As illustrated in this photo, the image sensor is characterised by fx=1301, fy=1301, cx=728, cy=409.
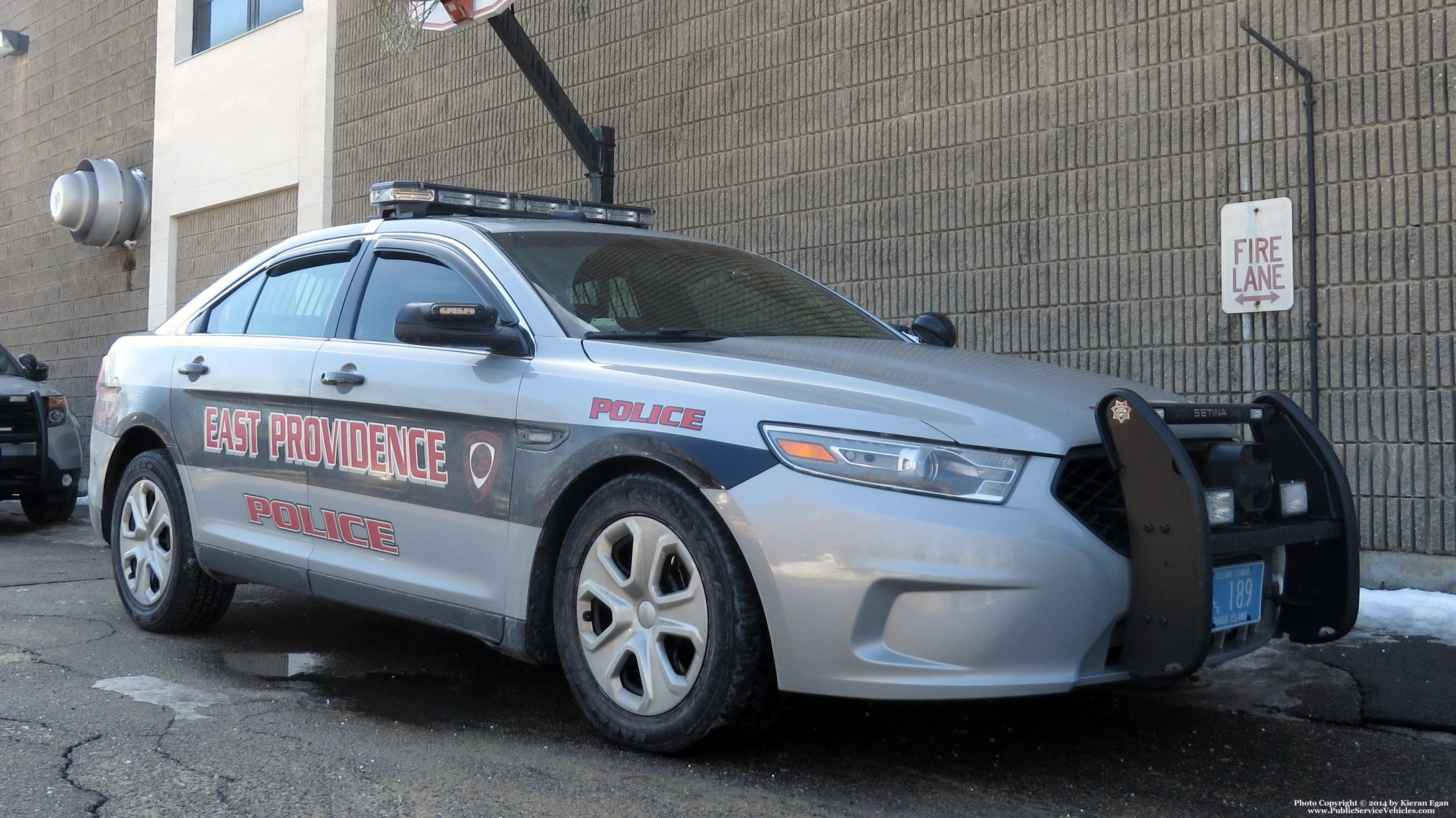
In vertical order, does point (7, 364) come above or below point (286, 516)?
above

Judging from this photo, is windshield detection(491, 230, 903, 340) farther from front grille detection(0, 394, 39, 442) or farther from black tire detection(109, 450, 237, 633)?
front grille detection(0, 394, 39, 442)

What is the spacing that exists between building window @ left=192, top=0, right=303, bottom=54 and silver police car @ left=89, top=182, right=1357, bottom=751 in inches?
403

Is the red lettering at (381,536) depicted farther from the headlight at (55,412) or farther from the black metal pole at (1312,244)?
the headlight at (55,412)

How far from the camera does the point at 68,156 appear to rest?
55.9 ft

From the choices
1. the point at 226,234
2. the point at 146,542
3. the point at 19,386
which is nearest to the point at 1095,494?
the point at 146,542

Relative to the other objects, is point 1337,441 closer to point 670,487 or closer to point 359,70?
point 670,487

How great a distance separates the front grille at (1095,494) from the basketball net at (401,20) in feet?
22.3

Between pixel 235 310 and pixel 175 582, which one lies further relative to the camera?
pixel 235 310

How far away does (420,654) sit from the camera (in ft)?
16.4

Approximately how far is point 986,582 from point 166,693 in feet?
9.15

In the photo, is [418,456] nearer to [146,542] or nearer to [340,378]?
[340,378]

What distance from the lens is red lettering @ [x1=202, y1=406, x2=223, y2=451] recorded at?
5.01 metres

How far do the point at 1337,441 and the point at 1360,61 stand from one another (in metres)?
1.82

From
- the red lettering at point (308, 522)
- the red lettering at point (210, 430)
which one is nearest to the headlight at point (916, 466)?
the red lettering at point (308, 522)
